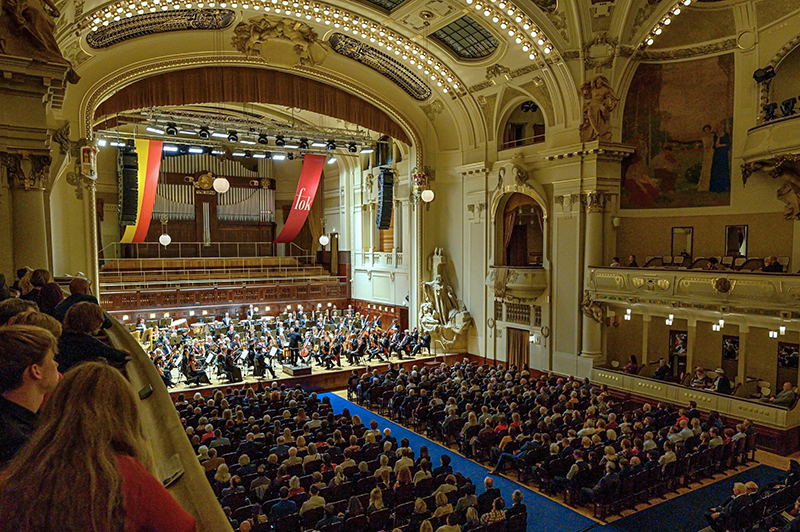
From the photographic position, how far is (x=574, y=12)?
14.9 metres

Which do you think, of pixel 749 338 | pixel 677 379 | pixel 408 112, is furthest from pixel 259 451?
pixel 408 112

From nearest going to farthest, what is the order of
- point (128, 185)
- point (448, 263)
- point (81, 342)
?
point (81, 342)
point (128, 185)
point (448, 263)

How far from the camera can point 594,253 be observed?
53.7ft

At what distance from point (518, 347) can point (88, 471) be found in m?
18.5

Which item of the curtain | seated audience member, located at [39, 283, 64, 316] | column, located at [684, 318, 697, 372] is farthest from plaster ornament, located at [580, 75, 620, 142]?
seated audience member, located at [39, 283, 64, 316]

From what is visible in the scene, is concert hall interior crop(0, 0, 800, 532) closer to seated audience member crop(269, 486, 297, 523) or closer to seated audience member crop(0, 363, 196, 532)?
seated audience member crop(269, 486, 297, 523)

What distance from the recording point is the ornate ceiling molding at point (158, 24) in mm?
15297

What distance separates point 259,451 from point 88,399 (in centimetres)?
921

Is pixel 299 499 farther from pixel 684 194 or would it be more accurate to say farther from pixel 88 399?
pixel 684 194

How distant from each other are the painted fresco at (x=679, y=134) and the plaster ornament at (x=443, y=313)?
24.4 ft

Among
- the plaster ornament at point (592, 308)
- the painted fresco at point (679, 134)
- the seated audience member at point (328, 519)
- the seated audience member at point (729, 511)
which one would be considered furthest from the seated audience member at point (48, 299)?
the painted fresco at point (679, 134)

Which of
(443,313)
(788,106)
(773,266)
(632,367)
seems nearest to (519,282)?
(443,313)

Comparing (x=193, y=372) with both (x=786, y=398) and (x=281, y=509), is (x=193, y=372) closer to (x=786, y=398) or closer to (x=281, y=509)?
(x=281, y=509)

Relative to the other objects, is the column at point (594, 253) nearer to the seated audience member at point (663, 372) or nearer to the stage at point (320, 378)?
the seated audience member at point (663, 372)
